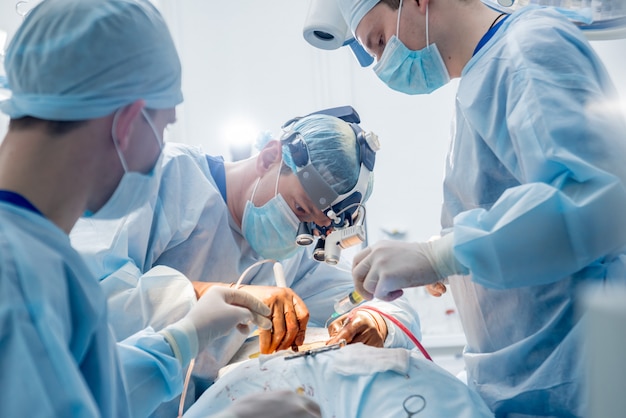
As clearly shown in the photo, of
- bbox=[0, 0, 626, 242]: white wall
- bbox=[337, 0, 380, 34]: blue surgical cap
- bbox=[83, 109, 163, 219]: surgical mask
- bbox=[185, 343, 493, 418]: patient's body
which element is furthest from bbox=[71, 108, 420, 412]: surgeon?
bbox=[0, 0, 626, 242]: white wall

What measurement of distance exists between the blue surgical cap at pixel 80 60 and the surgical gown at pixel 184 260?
1.95 feet

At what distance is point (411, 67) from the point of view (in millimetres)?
1521

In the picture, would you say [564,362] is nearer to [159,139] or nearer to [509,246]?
[509,246]

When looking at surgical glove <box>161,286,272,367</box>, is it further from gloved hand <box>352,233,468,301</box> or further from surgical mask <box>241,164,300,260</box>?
surgical mask <box>241,164,300,260</box>

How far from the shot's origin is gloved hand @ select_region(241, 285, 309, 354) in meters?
1.75

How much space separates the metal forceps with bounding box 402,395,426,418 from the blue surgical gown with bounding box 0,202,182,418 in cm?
55

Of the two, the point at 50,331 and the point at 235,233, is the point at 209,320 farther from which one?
the point at 235,233

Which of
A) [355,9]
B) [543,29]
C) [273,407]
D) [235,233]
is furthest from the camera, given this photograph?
[235,233]

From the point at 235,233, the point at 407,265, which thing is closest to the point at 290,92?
the point at 235,233

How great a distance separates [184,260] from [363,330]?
685 mm

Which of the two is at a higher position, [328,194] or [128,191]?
[128,191]

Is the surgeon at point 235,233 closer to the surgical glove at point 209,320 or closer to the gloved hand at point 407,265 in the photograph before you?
the surgical glove at point 209,320

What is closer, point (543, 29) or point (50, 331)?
point (50, 331)

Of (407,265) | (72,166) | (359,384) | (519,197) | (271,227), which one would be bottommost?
(271,227)
